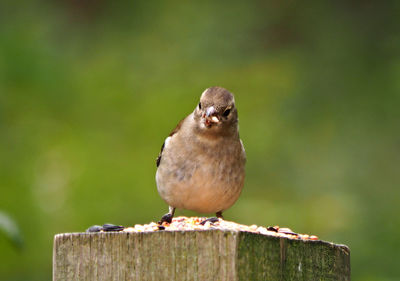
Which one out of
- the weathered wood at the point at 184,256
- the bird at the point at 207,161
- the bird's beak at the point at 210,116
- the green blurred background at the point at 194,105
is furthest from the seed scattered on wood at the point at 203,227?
the green blurred background at the point at 194,105

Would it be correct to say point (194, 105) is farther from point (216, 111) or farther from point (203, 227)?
point (203, 227)

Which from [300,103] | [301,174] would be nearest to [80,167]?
[301,174]

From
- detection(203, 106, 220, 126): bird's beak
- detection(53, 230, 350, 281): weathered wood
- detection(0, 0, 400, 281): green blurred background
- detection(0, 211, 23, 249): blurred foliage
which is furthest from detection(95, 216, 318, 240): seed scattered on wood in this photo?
detection(0, 0, 400, 281): green blurred background

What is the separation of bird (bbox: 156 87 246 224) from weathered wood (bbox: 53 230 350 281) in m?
1.27

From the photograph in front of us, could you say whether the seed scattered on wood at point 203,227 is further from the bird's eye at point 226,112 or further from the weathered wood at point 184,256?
the bird's eye at point 226,112

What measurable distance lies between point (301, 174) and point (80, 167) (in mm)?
2500

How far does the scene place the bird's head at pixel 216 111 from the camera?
155 inches

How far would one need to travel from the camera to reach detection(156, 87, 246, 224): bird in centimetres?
400

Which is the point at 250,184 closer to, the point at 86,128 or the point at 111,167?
the point at 111,167

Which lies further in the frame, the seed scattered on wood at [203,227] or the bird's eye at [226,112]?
the bird's eye at [226,112]

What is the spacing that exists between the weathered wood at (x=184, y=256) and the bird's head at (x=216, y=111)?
1314 millimetres

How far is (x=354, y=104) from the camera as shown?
9461mm

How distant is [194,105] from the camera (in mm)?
8680

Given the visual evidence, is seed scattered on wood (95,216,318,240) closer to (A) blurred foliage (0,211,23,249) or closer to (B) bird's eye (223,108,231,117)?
(A) blurred foliage (0,211,23,249)
